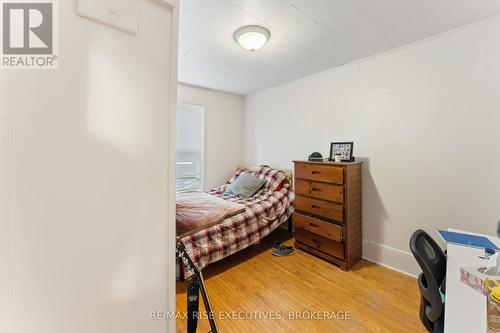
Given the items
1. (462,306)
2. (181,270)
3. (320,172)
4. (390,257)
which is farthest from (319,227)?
(462,306)

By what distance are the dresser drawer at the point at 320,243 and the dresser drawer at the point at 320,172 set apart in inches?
27.2

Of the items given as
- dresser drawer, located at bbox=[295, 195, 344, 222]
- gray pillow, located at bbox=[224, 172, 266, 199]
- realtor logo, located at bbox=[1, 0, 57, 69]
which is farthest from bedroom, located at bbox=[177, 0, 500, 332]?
realtor logo, located at bbox=[1, 0, 57, 69]

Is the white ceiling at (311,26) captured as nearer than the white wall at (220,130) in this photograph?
Yes

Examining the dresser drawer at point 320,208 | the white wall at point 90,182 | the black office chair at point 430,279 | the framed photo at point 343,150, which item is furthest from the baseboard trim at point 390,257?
the white wall at point 90,182

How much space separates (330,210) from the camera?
243 cm

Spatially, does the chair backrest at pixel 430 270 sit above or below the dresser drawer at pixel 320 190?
below

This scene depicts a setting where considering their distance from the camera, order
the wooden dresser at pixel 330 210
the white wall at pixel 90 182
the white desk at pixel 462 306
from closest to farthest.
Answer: the white wall at pixel 90 182
the white desk at pixel 462 306
the wooden dresser at pixel 330 210

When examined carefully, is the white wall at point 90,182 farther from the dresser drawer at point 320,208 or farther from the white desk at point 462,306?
the dresser drawer at point 320,208

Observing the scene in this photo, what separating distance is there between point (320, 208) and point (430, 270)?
4.80 feet

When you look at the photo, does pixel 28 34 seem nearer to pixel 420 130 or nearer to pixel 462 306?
pixel 462 306

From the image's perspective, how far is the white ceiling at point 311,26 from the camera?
64.0 inches

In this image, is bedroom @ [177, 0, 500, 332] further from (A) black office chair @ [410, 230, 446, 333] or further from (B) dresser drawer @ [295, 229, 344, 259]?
(A) black office chair @ [410, 230, 446, 333]

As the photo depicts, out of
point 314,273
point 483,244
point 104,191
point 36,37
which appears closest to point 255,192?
point 314,273

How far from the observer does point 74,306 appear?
68cm
